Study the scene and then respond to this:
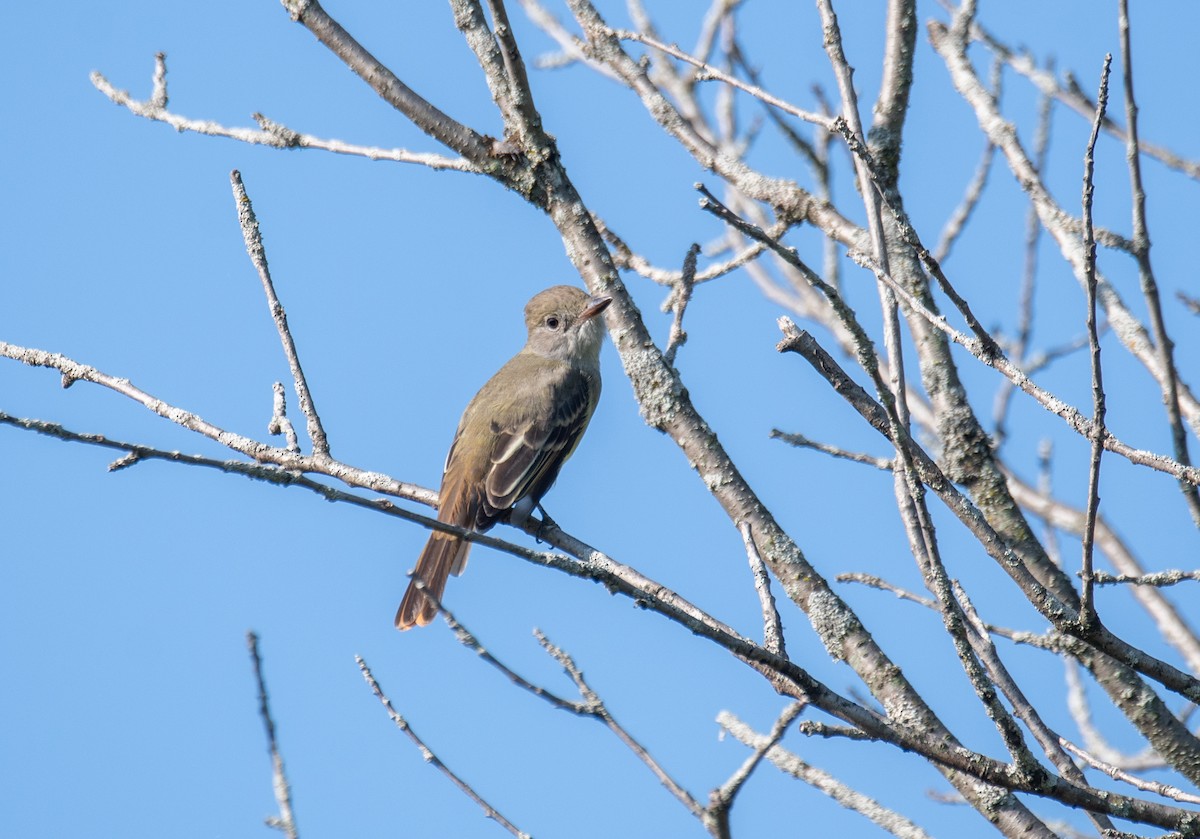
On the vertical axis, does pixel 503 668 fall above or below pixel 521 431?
below

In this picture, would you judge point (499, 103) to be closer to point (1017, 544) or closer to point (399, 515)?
point (1017, 544)

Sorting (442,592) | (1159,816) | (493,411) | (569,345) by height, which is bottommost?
(1159,816)

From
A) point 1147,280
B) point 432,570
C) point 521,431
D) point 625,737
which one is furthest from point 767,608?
point 521,431

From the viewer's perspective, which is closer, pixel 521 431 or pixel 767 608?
pixel 767 608

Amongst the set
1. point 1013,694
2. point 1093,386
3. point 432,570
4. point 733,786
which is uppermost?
point 432,570

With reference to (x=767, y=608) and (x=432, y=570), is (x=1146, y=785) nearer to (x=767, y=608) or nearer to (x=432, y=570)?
(x=767, y=608)

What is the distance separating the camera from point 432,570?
285 inches

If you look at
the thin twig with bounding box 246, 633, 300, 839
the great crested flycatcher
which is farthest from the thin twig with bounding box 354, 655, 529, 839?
the great crested flycatcher

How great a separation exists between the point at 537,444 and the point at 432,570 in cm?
96

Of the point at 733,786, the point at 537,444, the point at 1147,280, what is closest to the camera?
the point at 733,786

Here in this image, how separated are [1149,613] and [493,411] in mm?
3909

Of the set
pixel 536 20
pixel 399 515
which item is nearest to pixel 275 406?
pixel 399 515

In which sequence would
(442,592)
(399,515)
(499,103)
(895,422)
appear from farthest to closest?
(442,592)
(499,103)
(895,422)
(399,515)

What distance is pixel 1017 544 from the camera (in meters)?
4.76
